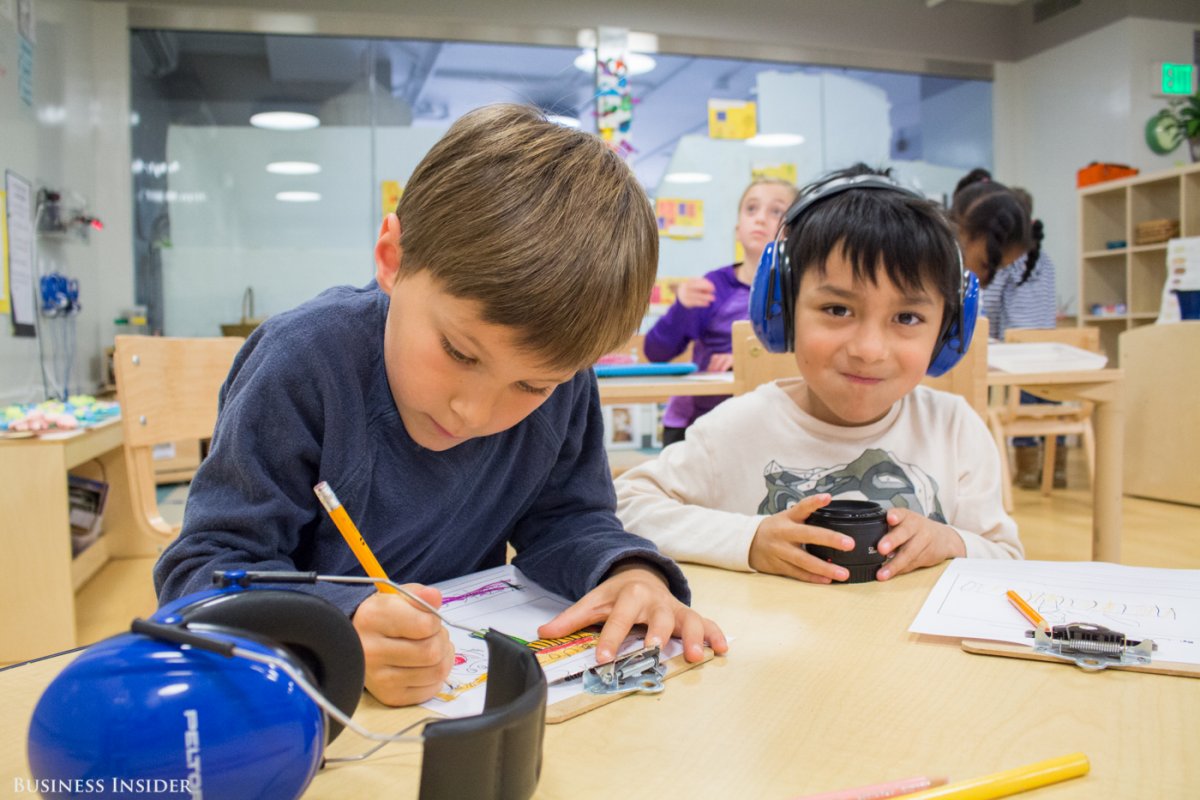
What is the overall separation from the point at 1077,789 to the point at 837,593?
1.19 ft

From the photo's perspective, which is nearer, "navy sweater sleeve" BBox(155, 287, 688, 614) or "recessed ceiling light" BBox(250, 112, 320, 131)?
"navy sweater sleeve" BBox(155, 287, 688, 614)

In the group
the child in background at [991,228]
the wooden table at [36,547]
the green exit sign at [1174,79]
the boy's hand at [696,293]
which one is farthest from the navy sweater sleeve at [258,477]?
the green exit sign at [1174,79]

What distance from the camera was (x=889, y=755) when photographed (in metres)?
0.43

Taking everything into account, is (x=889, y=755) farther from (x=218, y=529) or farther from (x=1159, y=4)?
(x=1159, y=4)

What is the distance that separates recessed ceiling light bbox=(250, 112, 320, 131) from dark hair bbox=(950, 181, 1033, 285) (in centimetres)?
381

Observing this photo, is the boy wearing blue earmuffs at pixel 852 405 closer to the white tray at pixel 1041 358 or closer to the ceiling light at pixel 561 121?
the ceiling light at pixel 561 121

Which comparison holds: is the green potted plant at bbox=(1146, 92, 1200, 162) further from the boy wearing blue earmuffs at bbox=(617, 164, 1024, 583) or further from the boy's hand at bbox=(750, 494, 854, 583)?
the boy's hand at bbox=(750, 494, 854, 583)

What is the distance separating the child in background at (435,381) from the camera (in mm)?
576

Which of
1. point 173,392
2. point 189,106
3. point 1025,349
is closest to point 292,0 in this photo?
point 189,106

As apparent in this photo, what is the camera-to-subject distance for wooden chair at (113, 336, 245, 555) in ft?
6.04

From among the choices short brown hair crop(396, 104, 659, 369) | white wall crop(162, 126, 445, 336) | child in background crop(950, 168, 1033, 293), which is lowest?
short brown hair crop(396, 104, 659, 369)

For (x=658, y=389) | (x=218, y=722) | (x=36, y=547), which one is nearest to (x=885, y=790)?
(x=218, y=722)

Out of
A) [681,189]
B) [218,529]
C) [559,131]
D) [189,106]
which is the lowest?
[218,529]

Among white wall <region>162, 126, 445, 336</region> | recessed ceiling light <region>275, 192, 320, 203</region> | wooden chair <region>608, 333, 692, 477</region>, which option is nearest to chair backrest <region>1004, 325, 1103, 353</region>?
wooden chair <region>608, 333, 692, 477</region>
